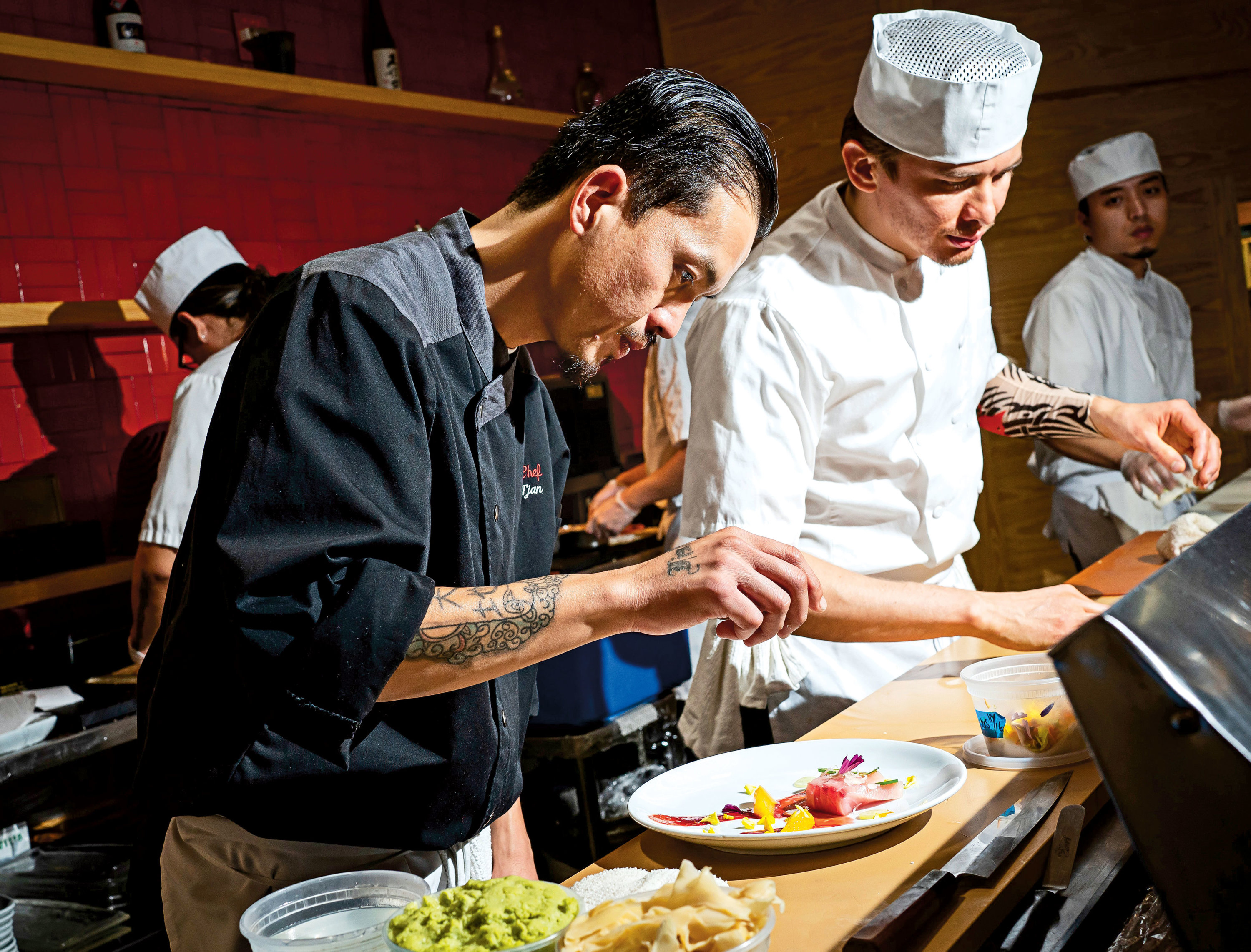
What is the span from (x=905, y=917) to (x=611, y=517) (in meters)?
2.83

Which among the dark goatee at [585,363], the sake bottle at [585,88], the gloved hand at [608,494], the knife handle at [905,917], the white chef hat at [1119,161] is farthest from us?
the sake bottle at [585,88]

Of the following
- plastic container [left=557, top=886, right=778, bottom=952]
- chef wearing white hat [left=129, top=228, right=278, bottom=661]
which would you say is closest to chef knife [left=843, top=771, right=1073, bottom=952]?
plastic container [left=557, top=886, right=778, bottom=952]

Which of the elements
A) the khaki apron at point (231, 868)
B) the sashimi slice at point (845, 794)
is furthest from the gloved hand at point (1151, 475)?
the khaki apron at point (231, 868)

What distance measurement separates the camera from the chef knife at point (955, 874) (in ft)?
2.91

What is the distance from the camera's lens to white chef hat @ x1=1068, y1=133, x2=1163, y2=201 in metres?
4.01

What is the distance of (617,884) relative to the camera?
1.08 m

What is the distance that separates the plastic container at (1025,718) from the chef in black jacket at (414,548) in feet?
1.21

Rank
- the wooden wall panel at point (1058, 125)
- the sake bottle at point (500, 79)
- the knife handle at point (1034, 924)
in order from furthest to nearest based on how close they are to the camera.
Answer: the sake bottle at point (500, 79) < the wooden wall panel at point (1058, 125) < the knife handle at point (1034, 924)

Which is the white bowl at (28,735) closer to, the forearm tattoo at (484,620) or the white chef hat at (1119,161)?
the forearm tattoo at (484,620)

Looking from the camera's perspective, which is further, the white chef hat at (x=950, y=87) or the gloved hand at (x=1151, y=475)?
the gloved hand at (x=1151, y=475)

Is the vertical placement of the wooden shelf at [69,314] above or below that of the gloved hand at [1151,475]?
above

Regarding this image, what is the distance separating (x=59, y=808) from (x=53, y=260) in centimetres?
172

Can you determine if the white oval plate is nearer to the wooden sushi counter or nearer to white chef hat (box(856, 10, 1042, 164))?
the wooden sushi counter

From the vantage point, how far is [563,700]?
287 cm
